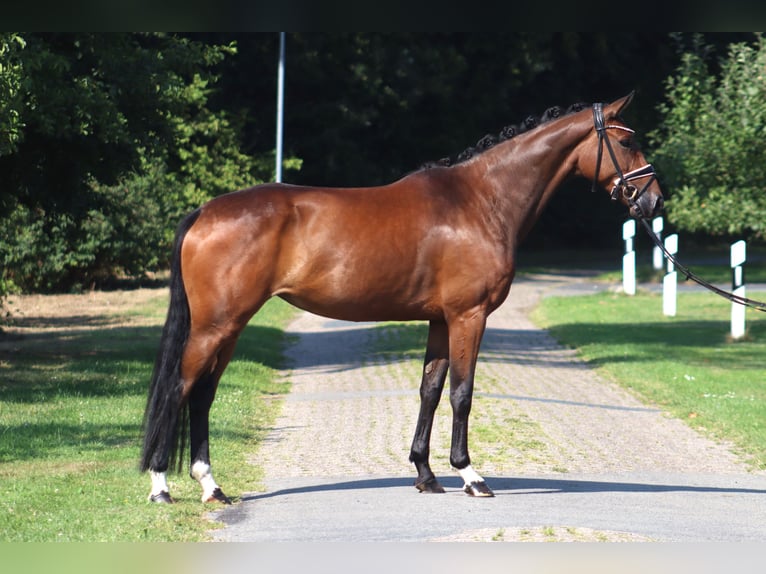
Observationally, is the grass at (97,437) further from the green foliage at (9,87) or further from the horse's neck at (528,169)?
the green foliage at (9,87)

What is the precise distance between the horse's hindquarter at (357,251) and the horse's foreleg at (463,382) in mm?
179

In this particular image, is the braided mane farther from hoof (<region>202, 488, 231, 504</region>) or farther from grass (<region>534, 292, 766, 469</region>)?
grass (<region>534, 292, 766, 469</region>)

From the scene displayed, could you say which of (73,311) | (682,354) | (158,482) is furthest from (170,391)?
(73,311)

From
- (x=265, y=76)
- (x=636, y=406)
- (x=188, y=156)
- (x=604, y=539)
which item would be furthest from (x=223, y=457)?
(x=265, y=76)

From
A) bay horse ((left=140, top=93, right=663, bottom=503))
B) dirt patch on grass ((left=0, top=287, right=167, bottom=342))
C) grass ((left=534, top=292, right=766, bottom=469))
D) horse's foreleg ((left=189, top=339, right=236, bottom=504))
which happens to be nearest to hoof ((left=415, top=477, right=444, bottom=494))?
bay horse ((left=140, top=93, right=663, bottom=503))

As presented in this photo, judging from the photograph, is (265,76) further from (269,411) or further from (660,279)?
(269,411)

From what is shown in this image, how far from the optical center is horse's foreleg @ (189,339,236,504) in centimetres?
831

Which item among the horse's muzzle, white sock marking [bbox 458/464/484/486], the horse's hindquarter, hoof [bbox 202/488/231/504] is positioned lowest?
hoof [bbox 202/488/231/504]

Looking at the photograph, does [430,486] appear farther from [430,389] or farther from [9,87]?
[9,87]

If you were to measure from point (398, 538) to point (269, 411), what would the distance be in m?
6.34

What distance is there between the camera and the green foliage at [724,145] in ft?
68.3

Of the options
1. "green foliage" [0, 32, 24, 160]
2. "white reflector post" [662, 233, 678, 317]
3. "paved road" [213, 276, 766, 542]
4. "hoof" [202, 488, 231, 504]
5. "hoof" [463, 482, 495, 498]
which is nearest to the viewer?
"paved road" [213, 276, 766, 542]

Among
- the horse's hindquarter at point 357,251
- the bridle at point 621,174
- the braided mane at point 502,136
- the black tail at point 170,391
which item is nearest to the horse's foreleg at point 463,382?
the horse's hindquarter at point 357,251

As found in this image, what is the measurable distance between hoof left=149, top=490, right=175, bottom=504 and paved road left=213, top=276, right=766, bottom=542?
523 mm
